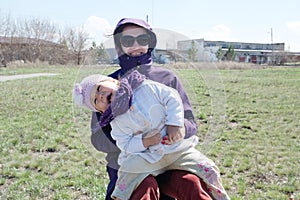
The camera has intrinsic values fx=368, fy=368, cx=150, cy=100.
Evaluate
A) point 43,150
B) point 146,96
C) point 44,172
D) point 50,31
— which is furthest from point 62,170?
point 50,31

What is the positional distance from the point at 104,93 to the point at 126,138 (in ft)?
0.85

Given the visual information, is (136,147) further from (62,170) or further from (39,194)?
(62,170)

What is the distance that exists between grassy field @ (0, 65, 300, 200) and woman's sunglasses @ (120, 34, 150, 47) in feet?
0.73

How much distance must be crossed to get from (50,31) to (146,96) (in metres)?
35.0

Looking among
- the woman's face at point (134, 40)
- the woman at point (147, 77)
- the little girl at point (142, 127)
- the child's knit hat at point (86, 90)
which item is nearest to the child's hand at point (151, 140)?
the little girl at point (142, 127)

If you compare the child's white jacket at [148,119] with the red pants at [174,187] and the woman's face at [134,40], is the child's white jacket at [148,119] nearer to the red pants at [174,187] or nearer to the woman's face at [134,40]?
the red pants at [174,187]

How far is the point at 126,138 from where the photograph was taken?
1.85m

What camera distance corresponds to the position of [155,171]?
77.0 inches

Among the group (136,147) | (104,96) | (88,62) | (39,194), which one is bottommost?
(39,194)

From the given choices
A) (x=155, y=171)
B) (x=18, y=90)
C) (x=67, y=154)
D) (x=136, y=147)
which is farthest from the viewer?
(x=18, y=90)

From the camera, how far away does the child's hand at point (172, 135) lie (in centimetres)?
183

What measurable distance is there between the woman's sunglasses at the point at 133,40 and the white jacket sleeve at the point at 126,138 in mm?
498

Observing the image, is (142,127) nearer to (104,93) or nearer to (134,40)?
(104,93)

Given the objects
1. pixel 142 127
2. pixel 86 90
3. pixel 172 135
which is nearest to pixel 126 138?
pixel 142 127
